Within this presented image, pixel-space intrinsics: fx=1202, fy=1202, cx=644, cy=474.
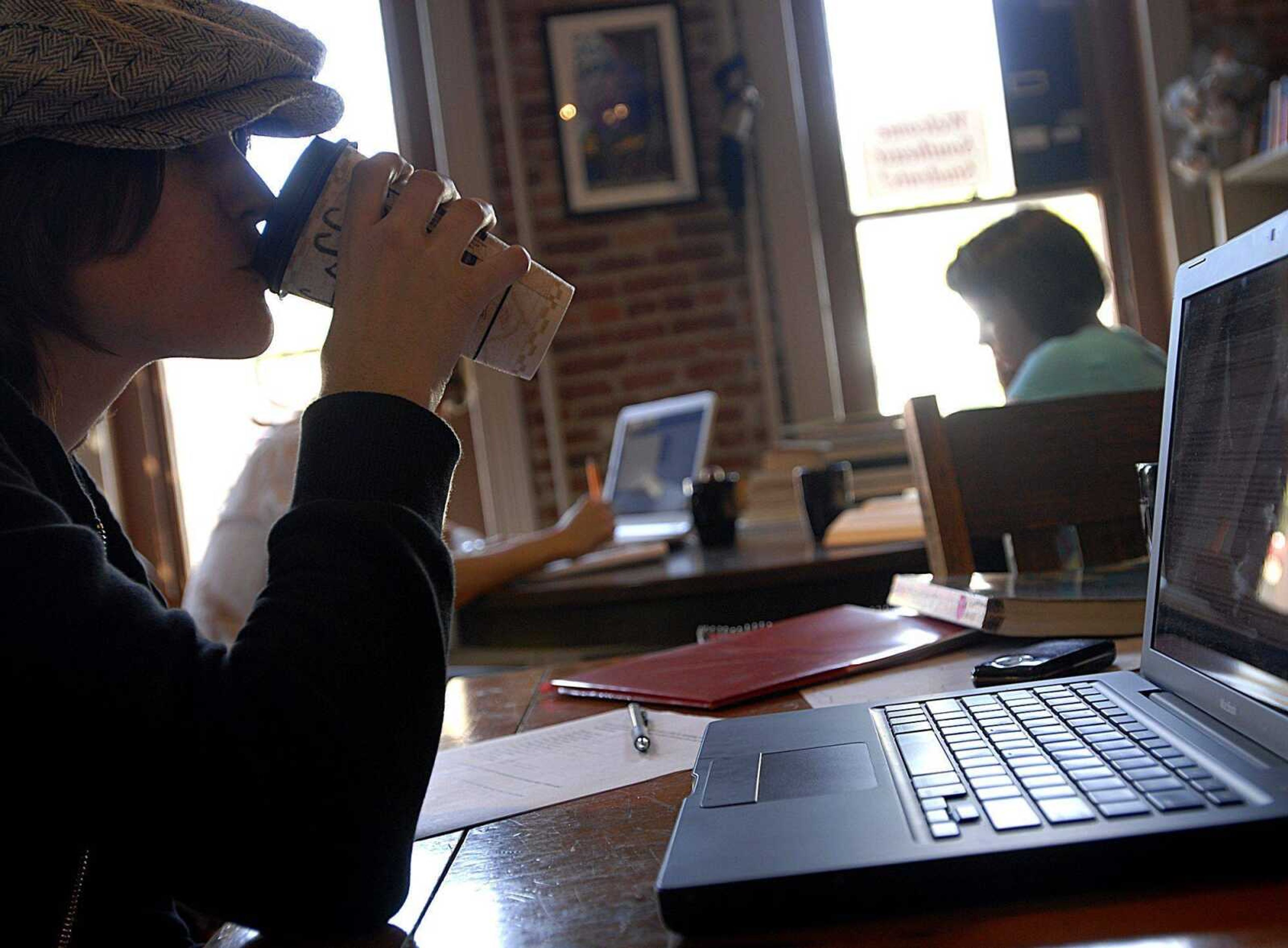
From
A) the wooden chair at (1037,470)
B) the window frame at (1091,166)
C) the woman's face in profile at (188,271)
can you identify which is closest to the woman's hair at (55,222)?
the woman's face in profile at (188,271)

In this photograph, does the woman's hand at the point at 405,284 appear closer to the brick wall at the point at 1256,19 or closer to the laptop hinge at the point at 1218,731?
the laptop hinge at the point at 1218,731

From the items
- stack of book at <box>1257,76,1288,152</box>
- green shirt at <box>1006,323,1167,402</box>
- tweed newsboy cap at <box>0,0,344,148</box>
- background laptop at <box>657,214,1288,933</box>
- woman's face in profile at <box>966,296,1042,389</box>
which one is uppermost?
stack of book at <box>1257,76,1288,152</box>

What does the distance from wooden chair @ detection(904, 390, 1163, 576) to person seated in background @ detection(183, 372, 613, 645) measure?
0.63m

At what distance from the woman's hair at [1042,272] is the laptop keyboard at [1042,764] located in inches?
68.6

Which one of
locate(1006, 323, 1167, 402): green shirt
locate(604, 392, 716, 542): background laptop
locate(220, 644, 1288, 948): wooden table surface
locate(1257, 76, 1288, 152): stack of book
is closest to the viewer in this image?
locate(220, 644, 1288, 948): wooden table surface

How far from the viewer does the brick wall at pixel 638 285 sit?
12.3 feet

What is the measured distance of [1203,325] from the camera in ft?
2.32

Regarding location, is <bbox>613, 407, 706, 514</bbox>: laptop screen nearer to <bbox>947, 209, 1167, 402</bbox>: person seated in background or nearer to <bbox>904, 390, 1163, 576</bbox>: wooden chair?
<bbox>947, 209, 1167, 402</bbox>: person seated in background

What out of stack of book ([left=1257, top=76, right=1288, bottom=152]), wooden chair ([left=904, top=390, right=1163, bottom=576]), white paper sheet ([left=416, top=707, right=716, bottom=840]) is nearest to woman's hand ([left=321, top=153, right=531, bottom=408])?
white paper sheet ([left=416, top=707, right=716, bottom=840])

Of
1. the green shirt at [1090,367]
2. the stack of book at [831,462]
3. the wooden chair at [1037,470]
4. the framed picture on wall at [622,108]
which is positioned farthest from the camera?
the framed picture on wall at [622,108]

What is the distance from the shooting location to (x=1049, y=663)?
873 mm

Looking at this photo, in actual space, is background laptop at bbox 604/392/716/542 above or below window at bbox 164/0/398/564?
below

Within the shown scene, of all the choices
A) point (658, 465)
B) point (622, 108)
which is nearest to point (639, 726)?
point (658, 465)

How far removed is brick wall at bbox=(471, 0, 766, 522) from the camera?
3.75m
